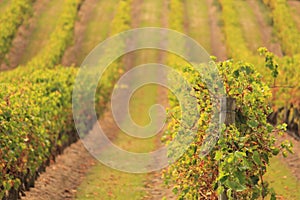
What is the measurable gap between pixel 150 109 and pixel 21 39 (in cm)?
2577

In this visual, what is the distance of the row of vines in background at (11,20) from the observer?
140 feet

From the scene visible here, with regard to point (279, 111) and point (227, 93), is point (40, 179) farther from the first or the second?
point (279, 111)

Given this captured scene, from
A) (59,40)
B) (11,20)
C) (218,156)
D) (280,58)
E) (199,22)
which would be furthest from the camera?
(199,22)

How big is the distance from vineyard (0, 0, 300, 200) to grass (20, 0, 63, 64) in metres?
0.19

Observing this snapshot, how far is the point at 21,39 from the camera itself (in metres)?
49.2

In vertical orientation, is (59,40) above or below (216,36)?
below

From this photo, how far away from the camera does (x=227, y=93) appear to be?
962 centimetres

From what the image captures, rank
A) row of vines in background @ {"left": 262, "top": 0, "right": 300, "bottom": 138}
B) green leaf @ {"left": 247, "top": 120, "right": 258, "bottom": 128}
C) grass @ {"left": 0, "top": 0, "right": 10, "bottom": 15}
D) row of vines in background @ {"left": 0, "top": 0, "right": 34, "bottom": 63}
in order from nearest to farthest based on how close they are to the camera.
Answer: green leaf @ {"left": 247, "top": 120, "right": 258, "bottom": 128}, row of vines in background @ {"left": 262, "top": 0, "right": 300, "bottom": 138}, row of vines in background @ {"left": 0, "top": 0, "right": 34, "bottom": 63}, grass @ {"left": 0, "top": 0, "right": 10, "bottom": 15}

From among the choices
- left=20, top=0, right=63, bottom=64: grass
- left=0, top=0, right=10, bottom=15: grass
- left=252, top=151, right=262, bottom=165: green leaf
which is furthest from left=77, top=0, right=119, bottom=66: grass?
left=252, top=151, right=262, bottom=165: green leaf

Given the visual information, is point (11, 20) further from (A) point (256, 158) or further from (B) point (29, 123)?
(A) point (256, 158)

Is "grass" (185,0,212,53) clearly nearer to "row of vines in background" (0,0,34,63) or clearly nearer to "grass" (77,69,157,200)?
"row of vines in background" (0,0,34,63)

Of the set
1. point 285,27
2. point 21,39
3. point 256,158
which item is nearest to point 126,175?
point 256,158

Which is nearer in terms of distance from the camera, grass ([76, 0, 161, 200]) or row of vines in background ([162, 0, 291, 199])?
row of vines in background ([162, 0, 291, 199])

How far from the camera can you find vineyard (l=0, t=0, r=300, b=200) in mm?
9516
